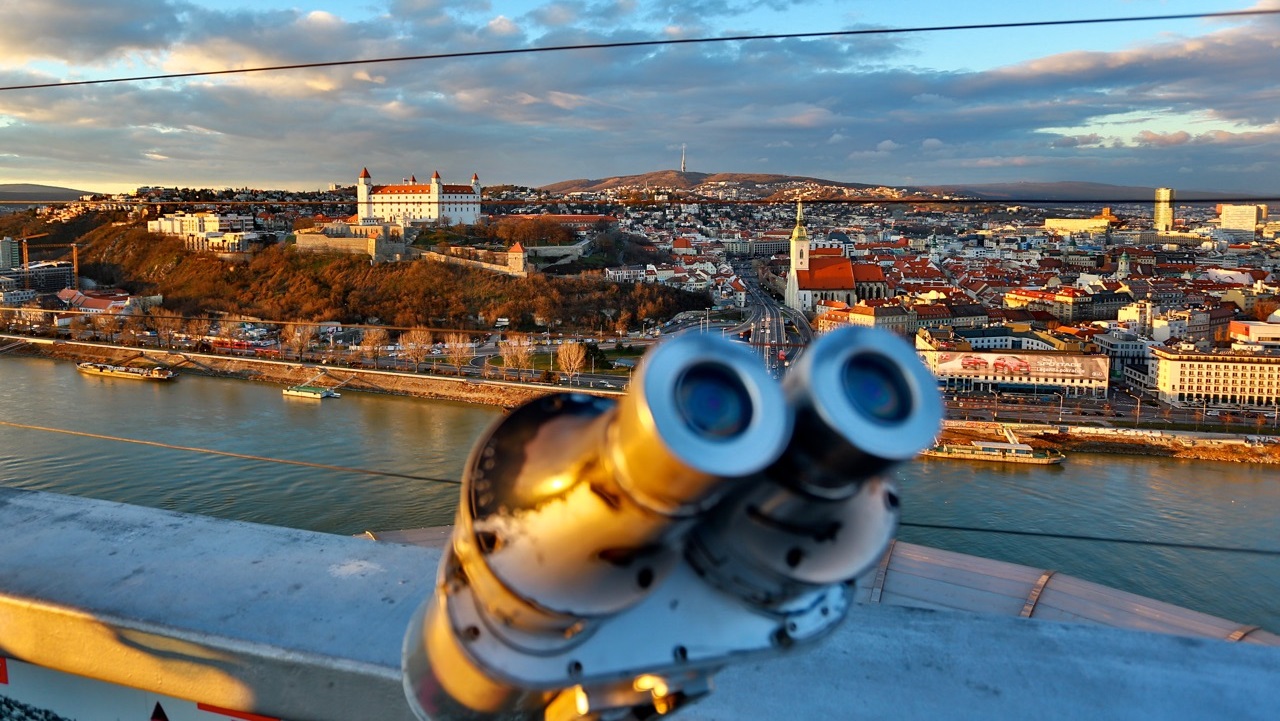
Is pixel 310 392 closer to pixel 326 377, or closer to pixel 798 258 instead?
pixel 326 377

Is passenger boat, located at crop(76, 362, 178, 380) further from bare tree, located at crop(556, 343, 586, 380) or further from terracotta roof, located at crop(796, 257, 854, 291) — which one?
terracotta roof, located at crop(796, 257, 854, 291)

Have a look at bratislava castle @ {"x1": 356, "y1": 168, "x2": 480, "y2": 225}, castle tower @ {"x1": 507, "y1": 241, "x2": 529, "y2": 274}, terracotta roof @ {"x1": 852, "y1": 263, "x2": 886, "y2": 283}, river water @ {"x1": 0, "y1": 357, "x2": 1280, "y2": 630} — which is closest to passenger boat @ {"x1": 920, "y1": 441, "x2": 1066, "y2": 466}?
river water @ {"x1": 0, "y1": 357, "x2": 1280, "y2": 630}

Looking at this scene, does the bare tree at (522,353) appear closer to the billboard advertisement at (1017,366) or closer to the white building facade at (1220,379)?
the billboard advertisement at (1017,366)

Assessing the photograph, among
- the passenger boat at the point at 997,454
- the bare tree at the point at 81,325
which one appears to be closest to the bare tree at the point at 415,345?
the bare tree at the point at 81,325

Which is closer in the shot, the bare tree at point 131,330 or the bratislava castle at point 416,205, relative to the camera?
the bare tree at point 131,330

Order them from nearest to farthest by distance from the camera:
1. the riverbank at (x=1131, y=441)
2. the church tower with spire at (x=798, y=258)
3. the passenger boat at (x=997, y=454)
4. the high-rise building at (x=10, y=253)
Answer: the passenger boat at (x=997, y=454), the riverbank at (x=1131, y=441), the church tower with spire at (x=798, y=258), the high-rise building at (x=10, y=253)

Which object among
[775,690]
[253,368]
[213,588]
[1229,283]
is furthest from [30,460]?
[1229,283]

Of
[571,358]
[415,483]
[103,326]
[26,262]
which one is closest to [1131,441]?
[571,358]
